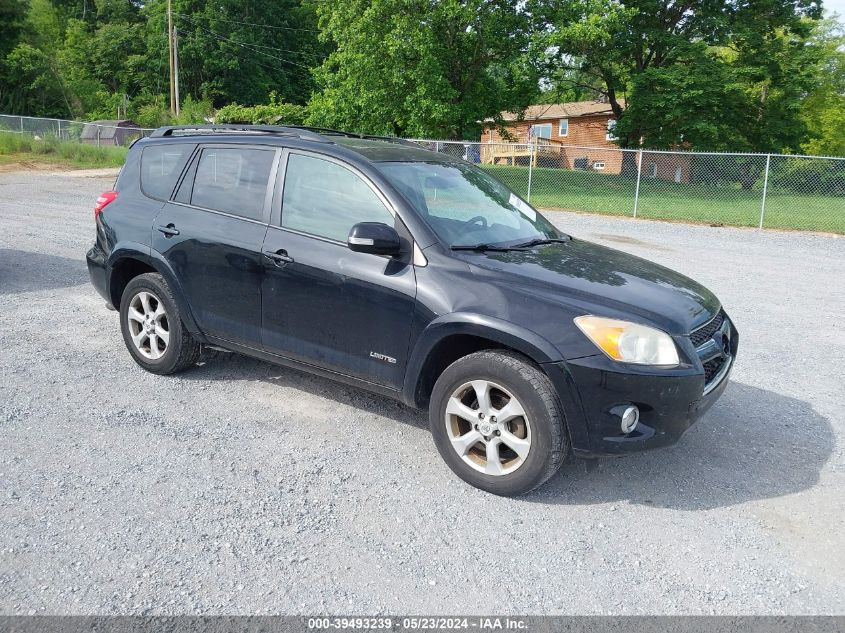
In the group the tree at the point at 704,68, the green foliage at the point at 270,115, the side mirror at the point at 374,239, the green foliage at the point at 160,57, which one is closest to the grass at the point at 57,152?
the green foliage at the point at 270,115

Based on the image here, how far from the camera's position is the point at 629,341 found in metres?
3.57

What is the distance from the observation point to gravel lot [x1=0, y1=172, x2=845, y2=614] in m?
2.99

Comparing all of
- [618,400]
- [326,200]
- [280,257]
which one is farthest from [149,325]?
[618,400]

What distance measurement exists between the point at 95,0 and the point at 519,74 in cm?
5980


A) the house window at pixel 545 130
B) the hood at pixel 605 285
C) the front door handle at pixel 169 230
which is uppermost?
the house window at pixel 545 130

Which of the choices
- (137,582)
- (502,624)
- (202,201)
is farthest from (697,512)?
(202,201)

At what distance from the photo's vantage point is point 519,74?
27.1m

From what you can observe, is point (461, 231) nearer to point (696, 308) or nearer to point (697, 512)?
point (696, 308)

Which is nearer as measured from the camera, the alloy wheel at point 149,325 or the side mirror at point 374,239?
the side mirror at point 374,239

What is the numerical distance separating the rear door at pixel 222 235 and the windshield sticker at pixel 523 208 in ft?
5.55

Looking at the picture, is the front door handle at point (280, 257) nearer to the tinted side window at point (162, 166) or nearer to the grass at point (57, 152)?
the tinted side window at point (162, 166)

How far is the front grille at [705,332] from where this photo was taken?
385 centimetres

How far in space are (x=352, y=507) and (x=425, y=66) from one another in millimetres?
24574

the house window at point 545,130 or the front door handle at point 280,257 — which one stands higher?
the house window at point 545,130
